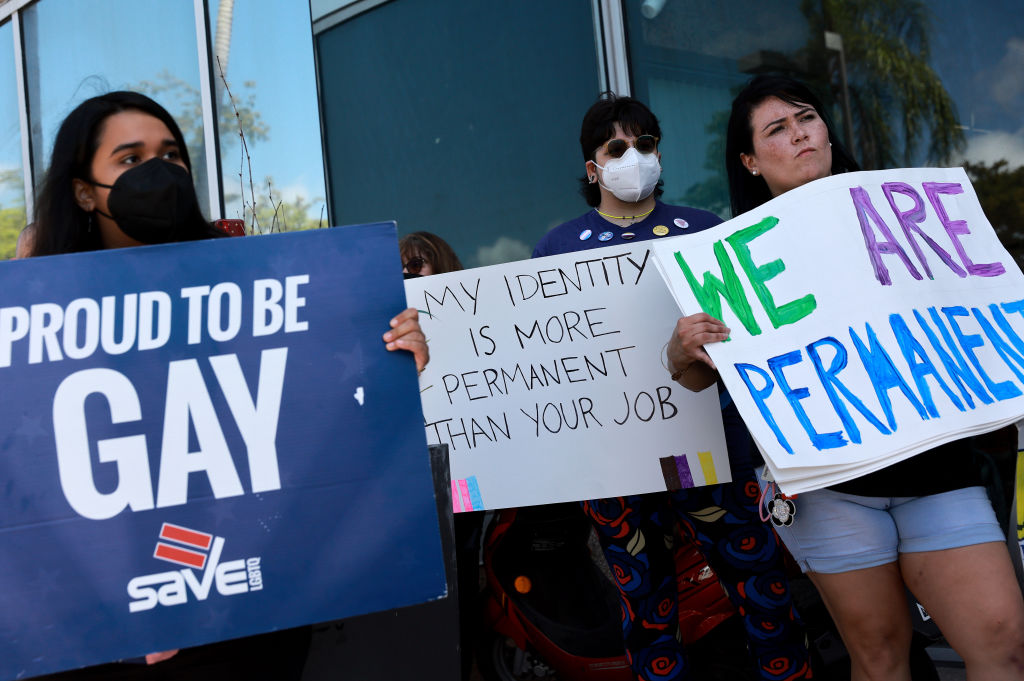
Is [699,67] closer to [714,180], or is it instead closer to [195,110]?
[714,180]

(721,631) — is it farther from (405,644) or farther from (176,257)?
(176,257)

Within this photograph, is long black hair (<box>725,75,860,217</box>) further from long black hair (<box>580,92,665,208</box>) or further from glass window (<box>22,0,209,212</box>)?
glass window (<box>22,0,209,212</box>)

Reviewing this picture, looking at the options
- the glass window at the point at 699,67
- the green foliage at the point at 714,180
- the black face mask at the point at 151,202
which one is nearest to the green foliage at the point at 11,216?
the glass window at the point at 699,67

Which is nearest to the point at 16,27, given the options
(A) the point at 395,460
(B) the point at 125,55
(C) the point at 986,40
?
(B) the point at 125,55

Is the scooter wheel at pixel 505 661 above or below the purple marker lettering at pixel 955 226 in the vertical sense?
below

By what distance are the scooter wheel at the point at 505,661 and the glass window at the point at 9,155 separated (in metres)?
7.30

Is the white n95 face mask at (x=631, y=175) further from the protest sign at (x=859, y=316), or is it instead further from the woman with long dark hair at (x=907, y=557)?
the woman with long dark hair at (x=907, y=557)

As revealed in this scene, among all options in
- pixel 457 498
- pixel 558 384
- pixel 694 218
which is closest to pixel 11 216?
pixel 457 498

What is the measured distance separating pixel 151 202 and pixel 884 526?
5.15 feet

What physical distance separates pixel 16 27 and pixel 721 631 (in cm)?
837

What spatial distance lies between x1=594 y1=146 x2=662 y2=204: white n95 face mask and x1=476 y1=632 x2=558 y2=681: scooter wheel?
1602mm

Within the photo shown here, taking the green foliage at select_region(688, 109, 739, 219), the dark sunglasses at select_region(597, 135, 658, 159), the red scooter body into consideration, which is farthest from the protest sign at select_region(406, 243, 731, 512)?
the green foliage at select_region(688, 109, 739, 219)

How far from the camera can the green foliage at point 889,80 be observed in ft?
14.2

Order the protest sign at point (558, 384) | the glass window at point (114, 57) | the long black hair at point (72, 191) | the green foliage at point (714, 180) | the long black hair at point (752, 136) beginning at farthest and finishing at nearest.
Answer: the glass window at point (114, 57), the green foliage at point (714, 180), the protest sign at point (558, 384), the long black hair at point (752, 136), the long black hair at point (72, 191)
